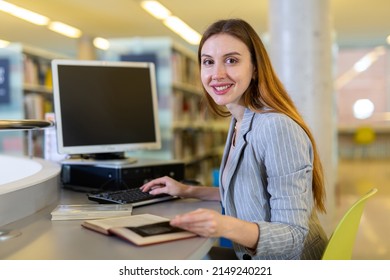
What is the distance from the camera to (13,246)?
930mm

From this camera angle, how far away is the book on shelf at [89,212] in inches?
45.0

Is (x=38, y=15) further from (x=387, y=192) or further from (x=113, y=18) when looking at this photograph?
(x=387, y=192)

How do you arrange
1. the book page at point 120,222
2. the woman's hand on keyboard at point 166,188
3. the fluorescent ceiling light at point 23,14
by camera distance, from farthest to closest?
the fluorescent ceiling light at point 23,14, the woman's hand on keyboard at point 166,188, the book page at point 120,222

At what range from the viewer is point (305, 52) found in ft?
9.06

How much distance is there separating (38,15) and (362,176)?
536 centimetres

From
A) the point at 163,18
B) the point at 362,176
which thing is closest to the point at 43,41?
the point at 163,18

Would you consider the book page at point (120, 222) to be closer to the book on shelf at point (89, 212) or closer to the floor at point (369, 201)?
the book on shelf at point (89, 212)

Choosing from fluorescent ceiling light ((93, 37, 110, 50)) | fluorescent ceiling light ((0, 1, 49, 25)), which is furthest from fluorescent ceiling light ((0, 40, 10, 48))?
fluorescent ceiling light ((93, 37, 110, 50))

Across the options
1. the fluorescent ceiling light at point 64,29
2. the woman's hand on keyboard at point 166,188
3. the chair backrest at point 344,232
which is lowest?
the chair backrest at point 344,232

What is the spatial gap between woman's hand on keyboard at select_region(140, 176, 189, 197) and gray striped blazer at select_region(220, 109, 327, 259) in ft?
0.71

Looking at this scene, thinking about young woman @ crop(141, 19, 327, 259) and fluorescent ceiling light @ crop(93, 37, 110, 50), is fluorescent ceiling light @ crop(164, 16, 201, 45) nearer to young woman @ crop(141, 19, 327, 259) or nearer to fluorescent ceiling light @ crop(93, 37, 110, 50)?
fluorescent ceiling light @ crop(93, 37, 110, 50)

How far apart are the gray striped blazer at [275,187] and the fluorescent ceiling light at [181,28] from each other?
4.80m

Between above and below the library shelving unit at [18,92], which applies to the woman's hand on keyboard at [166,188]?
below

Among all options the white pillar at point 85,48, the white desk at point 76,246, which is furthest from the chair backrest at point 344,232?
the white pillar at point 85,48
